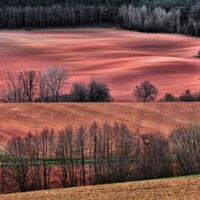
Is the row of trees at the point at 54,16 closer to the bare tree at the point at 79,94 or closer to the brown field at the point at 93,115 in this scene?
the bare tree at the point at 79,94

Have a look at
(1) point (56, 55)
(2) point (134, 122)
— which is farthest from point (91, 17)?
(2) point (134, 122)

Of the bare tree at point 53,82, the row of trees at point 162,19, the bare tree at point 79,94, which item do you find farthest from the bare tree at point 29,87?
the row of trees at point 162,19

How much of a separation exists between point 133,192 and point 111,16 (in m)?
104

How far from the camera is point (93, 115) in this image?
48062 millimetres

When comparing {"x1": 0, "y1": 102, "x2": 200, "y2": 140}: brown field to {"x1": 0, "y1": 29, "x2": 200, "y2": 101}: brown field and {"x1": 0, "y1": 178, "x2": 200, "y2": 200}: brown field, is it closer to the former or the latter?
{"x1": 0, "y1": 29, "x2": 200, "y2": 101}: brown field

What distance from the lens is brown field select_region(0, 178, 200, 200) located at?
2500cm

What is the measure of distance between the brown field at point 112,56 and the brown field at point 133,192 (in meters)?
37.5

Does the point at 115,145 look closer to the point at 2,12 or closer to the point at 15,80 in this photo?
the point at 15,80

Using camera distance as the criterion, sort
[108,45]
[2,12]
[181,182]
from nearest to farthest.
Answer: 1. [181,182]
2. [108,45]
3. [2,12]

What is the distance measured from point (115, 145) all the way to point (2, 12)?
88493 millimetres

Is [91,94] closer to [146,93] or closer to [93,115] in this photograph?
[146,93]

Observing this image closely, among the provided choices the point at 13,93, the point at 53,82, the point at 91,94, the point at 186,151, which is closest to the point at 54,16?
the point at 53,82

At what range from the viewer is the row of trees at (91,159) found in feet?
112

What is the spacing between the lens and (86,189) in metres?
27.7
